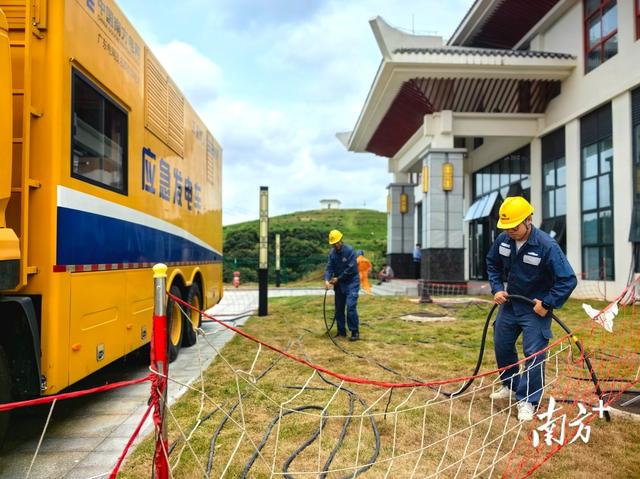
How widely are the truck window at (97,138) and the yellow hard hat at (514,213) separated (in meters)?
3.05

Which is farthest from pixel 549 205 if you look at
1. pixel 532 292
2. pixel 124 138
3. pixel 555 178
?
pixel 124 138

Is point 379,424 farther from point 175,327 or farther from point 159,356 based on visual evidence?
point 175,327

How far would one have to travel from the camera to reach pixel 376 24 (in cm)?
1198

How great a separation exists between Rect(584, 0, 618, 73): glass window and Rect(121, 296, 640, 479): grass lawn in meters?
8.11

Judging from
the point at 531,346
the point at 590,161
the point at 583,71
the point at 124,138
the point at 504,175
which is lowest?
the point at 531,346

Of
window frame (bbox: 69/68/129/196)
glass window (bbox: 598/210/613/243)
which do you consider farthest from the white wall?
window frame (bbox: 69/68/129/196)

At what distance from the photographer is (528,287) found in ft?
12.5

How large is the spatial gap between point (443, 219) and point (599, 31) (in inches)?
230

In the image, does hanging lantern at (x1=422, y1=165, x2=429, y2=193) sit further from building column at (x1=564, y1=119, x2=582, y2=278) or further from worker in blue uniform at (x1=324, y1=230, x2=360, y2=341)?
worker in blue uniform at (x1=324, y1=230, x2=360, y2=341)

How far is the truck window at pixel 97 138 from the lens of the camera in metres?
3.30

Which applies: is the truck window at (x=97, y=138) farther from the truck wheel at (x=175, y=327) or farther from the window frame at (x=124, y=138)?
the truck wheel at (x=175, y=327)

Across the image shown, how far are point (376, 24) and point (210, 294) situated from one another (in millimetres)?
8165

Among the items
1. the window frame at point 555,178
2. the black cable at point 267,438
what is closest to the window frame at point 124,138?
the black cable at point 267,438

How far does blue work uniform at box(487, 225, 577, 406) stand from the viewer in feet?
11.7
